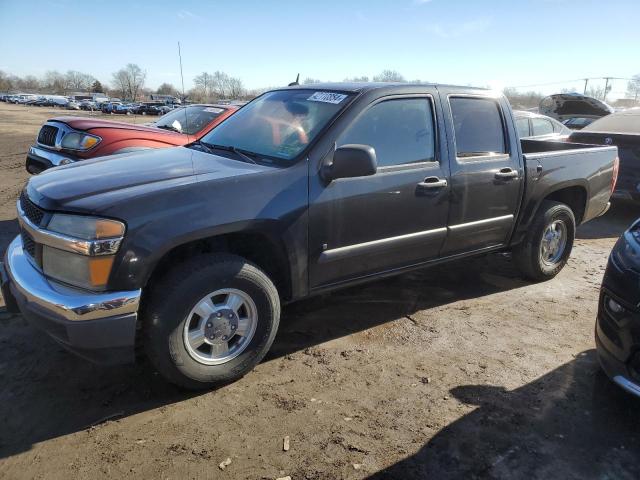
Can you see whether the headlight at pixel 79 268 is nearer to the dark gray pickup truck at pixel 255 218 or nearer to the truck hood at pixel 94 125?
the dark gray pickup truck at pixel 255 218

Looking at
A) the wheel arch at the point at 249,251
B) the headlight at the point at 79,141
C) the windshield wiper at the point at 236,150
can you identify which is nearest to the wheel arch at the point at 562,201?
the wheel arch at the point at 249,251

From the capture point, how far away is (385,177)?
3.54 meters

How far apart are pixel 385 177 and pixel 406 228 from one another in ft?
1.46

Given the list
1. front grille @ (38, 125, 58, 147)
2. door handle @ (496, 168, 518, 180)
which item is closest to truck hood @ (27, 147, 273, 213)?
door handle @ (496, 168, 518, 180)

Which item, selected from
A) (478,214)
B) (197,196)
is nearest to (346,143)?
(197,196)

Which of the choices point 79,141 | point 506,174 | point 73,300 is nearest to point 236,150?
point 73,300

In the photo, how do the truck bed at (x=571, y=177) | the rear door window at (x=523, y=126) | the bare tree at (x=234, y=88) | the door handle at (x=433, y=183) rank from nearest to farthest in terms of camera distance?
the door handle at (x=433, y=183), the truck bed at (x=571, y=177), the rear door window at (x=523, y=126), the bare tree at (x=234, y=88)

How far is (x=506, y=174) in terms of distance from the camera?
431 cm

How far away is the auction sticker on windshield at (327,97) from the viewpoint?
3.61m

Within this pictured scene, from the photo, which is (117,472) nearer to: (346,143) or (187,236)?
(187,236)

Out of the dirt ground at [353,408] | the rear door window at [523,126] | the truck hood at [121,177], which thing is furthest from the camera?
the rear door window at [523,126]

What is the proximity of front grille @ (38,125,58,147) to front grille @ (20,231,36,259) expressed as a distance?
3569 mm

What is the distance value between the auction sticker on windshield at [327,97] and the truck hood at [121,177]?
803 millimetres

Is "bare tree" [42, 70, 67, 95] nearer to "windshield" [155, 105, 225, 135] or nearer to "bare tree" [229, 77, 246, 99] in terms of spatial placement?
"bare tree" [229, 77, 246, 99]
